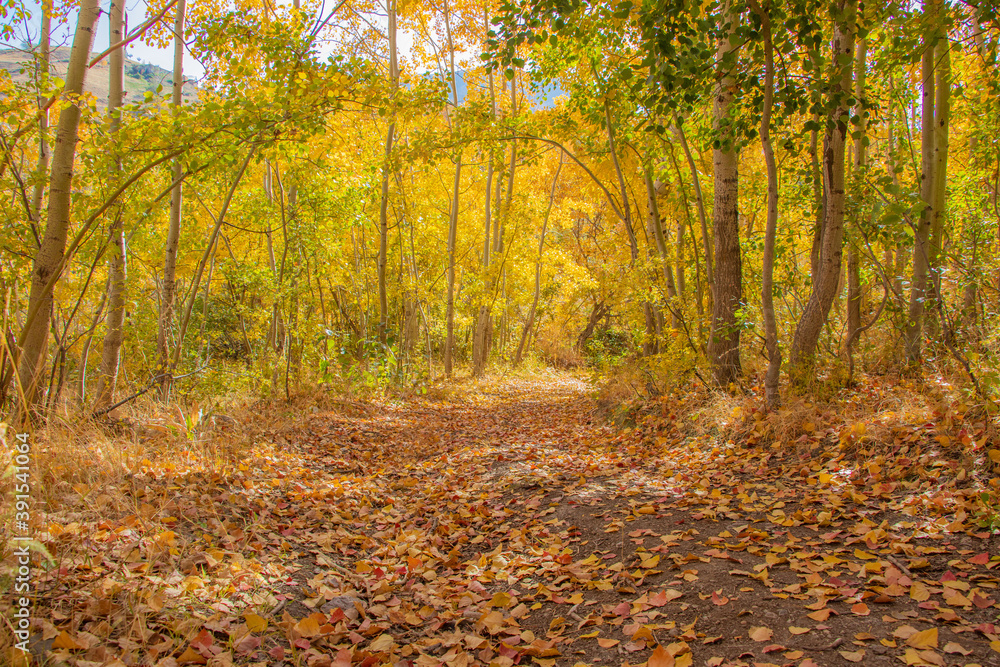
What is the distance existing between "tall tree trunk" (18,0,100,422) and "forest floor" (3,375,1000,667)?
3.65 feet

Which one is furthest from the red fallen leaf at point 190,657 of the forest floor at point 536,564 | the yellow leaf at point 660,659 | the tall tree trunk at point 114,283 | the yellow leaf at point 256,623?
the tall tree trunk at point 114,283

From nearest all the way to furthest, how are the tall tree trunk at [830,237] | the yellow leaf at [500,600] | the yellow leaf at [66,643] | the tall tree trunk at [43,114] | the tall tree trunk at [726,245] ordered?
1. the yellow leaf at [66,643]
2. the yellow leaf at [500,600]
3. the tall tree trunk at [43,114]
4. the tall tree trunk at [830,237]
5. the tall tree trunk at [726,245]

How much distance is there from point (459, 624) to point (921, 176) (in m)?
6.46

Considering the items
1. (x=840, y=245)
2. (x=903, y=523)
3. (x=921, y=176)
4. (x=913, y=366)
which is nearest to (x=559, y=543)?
(x=903, y=523)

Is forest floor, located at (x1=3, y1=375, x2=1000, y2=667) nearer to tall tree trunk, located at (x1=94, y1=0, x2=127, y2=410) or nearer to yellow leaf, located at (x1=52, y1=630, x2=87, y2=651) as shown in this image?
yellow leaf, located at (x1=52, y1=630, x2=87, y2=651)

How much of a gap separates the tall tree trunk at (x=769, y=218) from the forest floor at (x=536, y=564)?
0.72 meters

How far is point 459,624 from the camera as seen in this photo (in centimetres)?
268

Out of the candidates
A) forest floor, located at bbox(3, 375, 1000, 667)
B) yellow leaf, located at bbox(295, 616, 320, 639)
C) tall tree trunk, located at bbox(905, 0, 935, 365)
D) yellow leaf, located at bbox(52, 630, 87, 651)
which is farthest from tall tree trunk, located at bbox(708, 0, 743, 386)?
yellow leaf, located at bbox(52, 630, 87, 651)

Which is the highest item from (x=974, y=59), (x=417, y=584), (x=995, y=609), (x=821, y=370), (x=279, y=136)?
(x=974, y=59)

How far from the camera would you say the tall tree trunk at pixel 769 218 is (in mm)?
3946

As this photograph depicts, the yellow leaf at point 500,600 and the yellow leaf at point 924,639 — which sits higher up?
the yellow leaf at point 924,639

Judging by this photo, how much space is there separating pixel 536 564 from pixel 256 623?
1.62 m

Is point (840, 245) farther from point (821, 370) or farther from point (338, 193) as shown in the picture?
point (338, 193)

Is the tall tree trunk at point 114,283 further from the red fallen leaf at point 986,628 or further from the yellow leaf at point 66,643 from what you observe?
the red fallen leaf at point 986,628
